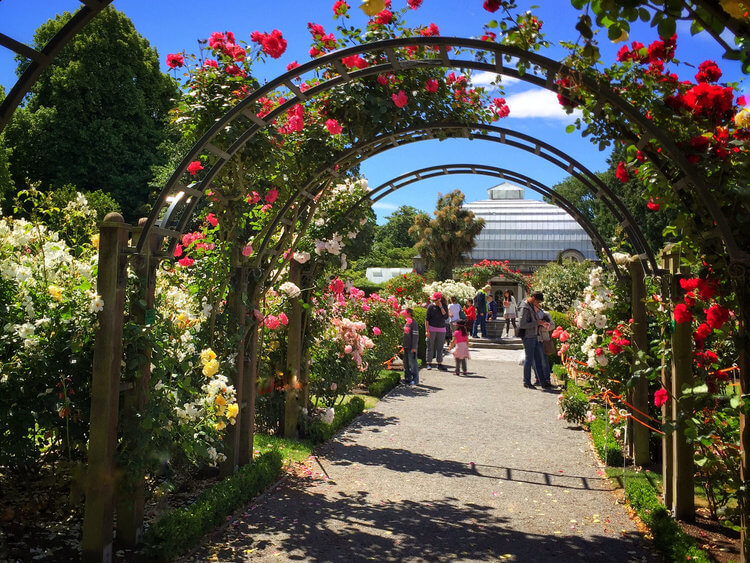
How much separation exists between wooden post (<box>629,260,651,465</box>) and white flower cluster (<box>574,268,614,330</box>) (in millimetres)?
266

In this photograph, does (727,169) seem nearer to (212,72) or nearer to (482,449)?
(212,72)

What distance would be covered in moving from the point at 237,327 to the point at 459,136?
259cm

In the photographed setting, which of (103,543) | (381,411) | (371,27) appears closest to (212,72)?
(371,27)

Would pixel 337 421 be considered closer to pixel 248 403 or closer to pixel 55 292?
pixel 248 403

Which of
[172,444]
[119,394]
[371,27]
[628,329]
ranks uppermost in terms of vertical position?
[371,27]

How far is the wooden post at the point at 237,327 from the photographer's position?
5.07 m

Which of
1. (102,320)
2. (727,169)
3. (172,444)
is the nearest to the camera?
(727,169)

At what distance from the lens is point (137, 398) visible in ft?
11.8

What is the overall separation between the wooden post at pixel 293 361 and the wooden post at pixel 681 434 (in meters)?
3.68

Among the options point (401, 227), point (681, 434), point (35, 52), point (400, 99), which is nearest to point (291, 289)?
point (400, 99)

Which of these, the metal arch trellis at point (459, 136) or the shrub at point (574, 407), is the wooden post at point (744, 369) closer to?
the metal arch trellis at point (459, 136)

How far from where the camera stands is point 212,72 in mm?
4742

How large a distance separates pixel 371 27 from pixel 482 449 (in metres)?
4.19

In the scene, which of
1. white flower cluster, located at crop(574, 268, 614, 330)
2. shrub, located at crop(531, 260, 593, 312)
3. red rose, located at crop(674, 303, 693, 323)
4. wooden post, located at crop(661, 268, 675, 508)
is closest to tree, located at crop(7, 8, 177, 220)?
shrub, located at crop(531, 260, 593, 312)
